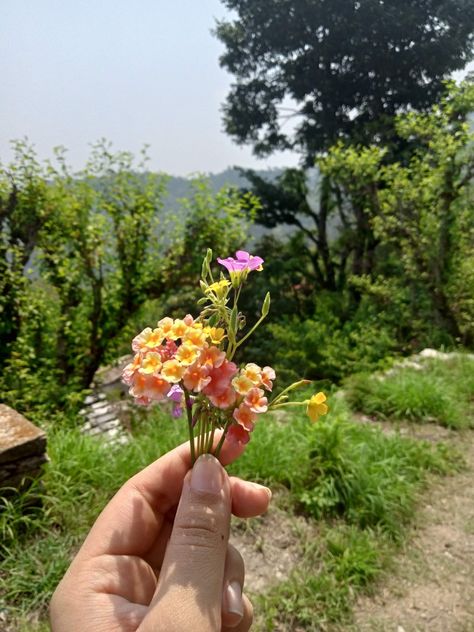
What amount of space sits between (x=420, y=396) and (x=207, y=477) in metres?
4.35

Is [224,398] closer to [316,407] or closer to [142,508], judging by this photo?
[316,407]

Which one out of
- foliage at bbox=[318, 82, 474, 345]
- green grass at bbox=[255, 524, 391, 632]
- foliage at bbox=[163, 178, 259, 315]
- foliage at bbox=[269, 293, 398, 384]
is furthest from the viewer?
foliage at bbox=[269, 293, 398, 384]

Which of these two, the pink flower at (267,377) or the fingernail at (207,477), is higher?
the pink flower at (267,377)

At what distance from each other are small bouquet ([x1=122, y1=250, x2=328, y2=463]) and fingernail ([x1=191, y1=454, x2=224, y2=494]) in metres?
0.06

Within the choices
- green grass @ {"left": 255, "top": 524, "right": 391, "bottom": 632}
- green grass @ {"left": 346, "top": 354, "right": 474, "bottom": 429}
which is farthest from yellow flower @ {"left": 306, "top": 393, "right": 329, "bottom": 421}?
green grass @ {"left": 346, "top": 354, "right": 474, "bottom": 429}

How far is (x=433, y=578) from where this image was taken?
9.46 feet

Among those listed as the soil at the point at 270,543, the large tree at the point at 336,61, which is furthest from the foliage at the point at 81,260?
the large tree at the point at 336,61

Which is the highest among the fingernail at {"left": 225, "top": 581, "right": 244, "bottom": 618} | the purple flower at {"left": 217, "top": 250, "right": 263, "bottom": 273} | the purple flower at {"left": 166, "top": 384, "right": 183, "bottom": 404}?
the purple flower at {"left": 217, "top": 250, "right": 263, "bottom": 273}

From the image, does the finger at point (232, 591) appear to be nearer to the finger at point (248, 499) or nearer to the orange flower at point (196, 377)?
the finger at point (248, 499)

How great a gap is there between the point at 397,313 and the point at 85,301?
6.60 m

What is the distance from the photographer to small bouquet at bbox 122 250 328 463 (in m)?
1.07

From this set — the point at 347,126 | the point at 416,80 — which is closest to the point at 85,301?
the point at 347,126

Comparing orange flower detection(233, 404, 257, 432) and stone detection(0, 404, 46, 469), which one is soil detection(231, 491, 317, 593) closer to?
stone detection(0, 404, 46, 469)

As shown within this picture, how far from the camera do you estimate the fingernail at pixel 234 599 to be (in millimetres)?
1162
